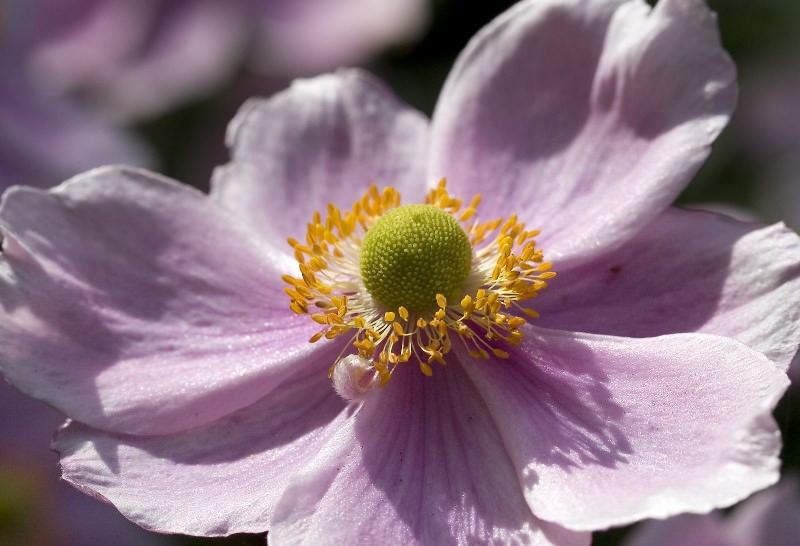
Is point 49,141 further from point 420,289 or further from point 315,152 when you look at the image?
point 420,289

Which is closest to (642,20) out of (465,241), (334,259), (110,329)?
(465,241)

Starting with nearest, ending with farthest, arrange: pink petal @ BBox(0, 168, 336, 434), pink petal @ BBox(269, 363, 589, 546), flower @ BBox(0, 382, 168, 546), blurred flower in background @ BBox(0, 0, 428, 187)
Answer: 1. pink petal @ BBox(269, 363, 589, 546)
2. pink petal @ BBox(0, 168, 336, 434)
3. flower @ BBox(0, 382, 168, 546)
4. blurred flower in background @ BBox(0, 0, 428, 187)

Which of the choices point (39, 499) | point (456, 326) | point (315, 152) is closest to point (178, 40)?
point (315, 152)

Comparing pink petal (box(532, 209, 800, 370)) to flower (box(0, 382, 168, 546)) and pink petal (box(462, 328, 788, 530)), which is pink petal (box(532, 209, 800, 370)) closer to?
pink petal (box(462, 328, 788, 530))

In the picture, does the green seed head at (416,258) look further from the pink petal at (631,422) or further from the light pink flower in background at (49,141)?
the light pink flower in background at (49,141)

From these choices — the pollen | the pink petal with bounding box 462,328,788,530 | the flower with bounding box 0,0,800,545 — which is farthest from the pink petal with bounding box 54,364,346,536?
the pink petal with bounding box 462,328,788,530

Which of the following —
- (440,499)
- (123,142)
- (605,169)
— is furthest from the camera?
(123,142)

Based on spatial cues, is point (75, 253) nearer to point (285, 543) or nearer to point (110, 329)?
point (110, 329)
